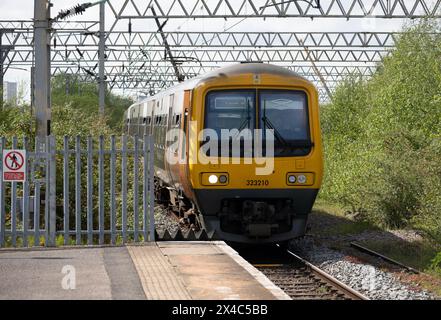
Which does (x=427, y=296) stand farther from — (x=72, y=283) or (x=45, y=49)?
(x=45, y=49)

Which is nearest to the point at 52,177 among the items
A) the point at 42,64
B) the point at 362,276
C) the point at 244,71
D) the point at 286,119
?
the point at 42,64

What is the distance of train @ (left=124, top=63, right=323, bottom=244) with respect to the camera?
14312 mm

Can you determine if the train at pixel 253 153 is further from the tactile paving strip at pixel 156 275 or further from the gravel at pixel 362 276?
the tactile paving strip at pixel 156 275

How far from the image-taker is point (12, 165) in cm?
1184

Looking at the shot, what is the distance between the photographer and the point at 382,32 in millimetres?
40250

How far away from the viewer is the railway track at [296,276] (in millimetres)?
11547

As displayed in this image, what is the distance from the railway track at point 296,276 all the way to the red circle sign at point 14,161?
3.81 meters

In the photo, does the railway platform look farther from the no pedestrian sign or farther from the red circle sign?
the red circle sign

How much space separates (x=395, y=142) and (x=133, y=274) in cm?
1460

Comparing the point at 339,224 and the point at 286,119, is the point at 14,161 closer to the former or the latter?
the point at 286,119

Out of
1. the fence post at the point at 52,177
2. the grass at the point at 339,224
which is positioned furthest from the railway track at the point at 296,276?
the fence post at the point at 52,177

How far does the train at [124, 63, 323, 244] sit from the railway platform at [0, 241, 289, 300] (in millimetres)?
2008
